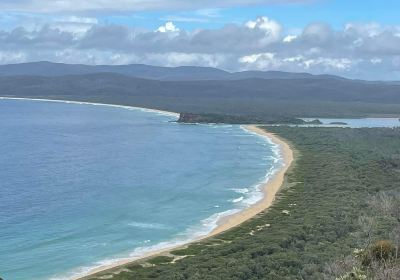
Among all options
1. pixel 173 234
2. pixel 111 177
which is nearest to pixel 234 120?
pixel 111 177

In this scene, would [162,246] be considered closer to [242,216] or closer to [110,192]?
[242,216]

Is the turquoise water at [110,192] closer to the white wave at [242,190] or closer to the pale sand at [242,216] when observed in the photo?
the white wave at [242,190]

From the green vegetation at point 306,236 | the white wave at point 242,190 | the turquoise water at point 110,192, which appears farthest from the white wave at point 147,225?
the white wave at point 242,190

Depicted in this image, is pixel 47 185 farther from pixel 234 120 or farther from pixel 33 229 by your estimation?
pixel 234 120

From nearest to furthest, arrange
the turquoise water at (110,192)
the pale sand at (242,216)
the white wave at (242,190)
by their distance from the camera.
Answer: the pale sand at (242,216), the turquoise water at (110,192), the white wave at (242,190)

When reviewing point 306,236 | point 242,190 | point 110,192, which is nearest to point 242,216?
point 306,236

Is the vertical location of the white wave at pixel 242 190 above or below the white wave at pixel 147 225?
above

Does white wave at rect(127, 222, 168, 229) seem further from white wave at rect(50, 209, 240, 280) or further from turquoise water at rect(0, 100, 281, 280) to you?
white wave at rect(50, 209, 240, 280)
